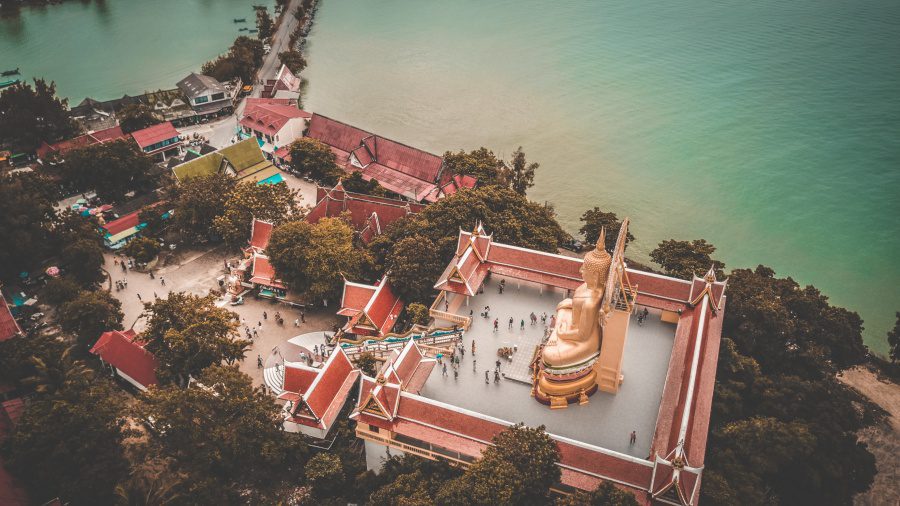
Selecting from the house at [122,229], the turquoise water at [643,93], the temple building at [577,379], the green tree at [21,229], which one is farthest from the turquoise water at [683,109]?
the green tree at [21,229]

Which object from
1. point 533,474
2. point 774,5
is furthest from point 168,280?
point 774,5

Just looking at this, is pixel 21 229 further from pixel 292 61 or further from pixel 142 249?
pixel 292 61

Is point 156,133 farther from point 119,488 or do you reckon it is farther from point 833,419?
point 833,419

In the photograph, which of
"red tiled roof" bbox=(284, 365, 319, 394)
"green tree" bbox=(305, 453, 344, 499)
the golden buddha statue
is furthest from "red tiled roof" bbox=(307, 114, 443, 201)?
"green tree" bbox=(305, 453, 344, 499)

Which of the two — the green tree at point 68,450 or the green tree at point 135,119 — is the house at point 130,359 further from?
the green tree at point 135,119

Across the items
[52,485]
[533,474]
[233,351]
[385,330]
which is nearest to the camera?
[533,474]

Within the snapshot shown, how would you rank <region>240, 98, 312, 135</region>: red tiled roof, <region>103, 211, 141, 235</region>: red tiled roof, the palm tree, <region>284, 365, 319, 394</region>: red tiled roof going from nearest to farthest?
1. the palm tree
2. <region>284, 365, 319, 394</region>: red tiled roof
3. <region>103, 211, 141, 235</region>: red tiled roof
4. <region>240, 98, 312, 135</region>: red tiled roof

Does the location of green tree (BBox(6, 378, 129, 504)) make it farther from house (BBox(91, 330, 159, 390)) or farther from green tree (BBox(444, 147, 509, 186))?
green tree (BBox(444, 147, 509, 186))
